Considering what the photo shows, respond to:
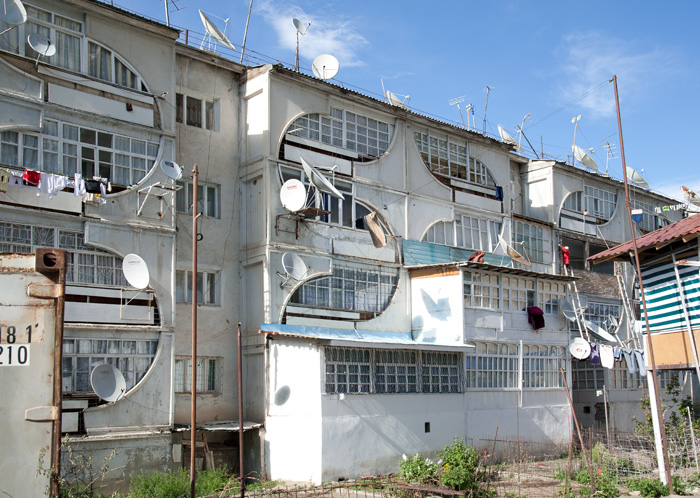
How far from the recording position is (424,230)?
29.6 metres

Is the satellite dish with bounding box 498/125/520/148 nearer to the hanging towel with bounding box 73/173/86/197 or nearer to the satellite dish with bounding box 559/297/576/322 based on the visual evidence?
the satellite dish with bounding box 559/297/576/322

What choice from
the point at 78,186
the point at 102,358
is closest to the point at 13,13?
the point at 78,186

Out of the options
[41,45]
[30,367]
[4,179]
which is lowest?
[30,367]

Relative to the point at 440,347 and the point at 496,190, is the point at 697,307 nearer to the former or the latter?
the point at 440,347

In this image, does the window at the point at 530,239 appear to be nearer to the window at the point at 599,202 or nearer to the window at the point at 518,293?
the window at the point at 518,293

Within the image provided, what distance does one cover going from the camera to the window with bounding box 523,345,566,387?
97.9 feet

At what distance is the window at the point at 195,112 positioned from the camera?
25.1 m

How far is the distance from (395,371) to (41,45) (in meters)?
14.5

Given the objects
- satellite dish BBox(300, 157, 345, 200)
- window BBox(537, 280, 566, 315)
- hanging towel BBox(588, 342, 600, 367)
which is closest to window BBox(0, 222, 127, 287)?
satellite dish BBox(300, 157, 345, 200)

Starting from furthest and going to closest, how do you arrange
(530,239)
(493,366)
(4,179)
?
(530,239), (493,366), (4,179)

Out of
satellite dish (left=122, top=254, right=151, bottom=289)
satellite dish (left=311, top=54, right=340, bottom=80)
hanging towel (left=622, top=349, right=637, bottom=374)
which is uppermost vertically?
satellite dish (left=311, top=54, right=340, bottom=80)

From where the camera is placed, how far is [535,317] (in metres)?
30.0

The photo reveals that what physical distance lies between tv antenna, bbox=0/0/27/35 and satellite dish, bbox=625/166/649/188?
104 ft

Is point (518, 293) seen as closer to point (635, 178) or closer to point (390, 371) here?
point (390, 371)
